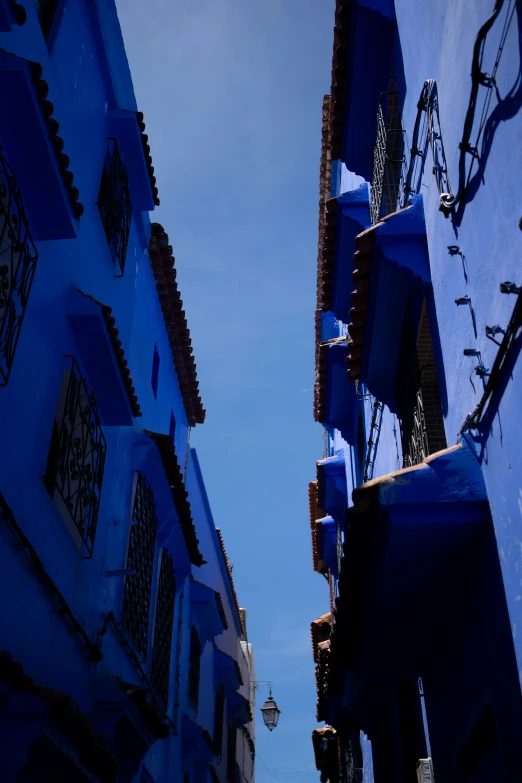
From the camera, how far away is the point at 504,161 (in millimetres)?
3992

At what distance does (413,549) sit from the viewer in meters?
4.95

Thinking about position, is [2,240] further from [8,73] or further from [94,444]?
[94,444]

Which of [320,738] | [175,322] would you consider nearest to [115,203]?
[175,322]

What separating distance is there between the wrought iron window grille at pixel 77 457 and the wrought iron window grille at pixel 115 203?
7.53ft

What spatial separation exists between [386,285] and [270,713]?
15651 mm

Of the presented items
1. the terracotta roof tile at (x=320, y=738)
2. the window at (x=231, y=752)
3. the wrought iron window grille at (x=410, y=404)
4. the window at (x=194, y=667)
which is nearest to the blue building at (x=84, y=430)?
the window at (x=194, y=667)

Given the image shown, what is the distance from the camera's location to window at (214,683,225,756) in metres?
15.9

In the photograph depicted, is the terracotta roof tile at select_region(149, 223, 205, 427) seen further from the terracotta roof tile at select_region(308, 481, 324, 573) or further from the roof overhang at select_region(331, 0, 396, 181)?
the roof overhang at select_region(331, 0, 396, 181)

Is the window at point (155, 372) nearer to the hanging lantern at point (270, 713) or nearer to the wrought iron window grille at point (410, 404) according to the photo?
the wrought iron window grille at point (410, 404)

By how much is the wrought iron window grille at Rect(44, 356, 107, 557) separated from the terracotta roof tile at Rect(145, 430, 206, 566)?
1995mm

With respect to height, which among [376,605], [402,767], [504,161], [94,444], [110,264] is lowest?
[402,767]

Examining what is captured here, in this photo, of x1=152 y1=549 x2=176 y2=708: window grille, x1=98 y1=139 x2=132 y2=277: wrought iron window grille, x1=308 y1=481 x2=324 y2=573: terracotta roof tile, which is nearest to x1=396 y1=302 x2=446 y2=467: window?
x1=98 y1=139 x2=132 y2=277: wrought iron window grille

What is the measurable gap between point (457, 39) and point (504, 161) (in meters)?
1.34

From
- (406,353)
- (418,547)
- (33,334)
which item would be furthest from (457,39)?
(33,334)
